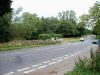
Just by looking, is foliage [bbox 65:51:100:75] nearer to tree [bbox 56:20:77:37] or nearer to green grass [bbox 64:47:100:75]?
green grass [bbox 64:47:100:75]

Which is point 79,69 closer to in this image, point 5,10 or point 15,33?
point 5,10

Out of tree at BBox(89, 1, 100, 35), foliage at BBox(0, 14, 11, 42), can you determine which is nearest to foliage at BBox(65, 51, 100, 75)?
tree at BBox(89, 1, 100, 35)

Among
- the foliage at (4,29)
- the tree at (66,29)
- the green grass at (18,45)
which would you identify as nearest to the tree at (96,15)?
the green grass at (18,45)

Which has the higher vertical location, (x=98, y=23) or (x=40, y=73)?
(x=98, y=23)

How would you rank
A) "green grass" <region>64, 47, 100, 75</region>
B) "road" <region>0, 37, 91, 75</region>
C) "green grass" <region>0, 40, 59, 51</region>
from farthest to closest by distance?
"green grass" <region>0, 40, 59, 51</region>, "road" <region>0, 37, 91, 75</region>, "green grass" <region>64, 47, 100, 75</region>

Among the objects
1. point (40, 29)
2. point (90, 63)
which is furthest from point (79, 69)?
point (40, 29)

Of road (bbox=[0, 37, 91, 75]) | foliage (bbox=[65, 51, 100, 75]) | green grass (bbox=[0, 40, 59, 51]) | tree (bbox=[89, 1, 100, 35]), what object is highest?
tree (bbox=[89, 1, 100, 35])

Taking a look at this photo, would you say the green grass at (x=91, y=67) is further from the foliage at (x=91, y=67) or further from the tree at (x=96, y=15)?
the tree at (x=96, y=15)

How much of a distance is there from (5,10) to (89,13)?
684 inches

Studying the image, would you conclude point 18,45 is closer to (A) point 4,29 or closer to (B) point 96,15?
(A) point 4,29

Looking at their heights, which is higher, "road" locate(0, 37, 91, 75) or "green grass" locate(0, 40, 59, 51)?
"road" locate(0, 37, 91, 75)

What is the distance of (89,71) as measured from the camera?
1423cm

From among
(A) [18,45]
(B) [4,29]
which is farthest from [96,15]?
Answer: (B) [4,29]

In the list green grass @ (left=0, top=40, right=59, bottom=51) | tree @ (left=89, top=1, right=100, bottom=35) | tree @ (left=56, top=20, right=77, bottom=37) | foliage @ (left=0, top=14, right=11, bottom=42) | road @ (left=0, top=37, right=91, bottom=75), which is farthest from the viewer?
tree @ (left=56, top=20, right=77, bottom=37)
